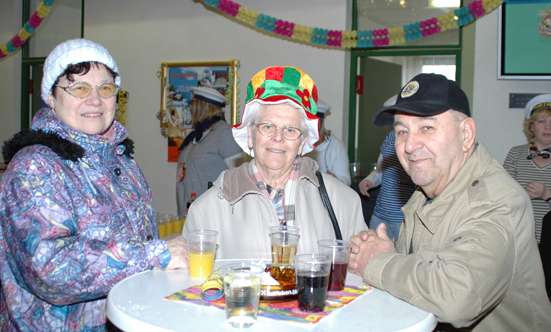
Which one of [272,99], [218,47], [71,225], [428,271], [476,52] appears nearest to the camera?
[428,271]

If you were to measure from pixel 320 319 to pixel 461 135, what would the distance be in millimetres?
854

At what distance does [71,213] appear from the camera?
1.55m

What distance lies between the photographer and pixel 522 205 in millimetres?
1425

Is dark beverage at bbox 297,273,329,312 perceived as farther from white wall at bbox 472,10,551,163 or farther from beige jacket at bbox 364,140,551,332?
white wall at bbox 472,10,551,163

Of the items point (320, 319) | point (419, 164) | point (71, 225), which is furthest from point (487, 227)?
point (71, 225)

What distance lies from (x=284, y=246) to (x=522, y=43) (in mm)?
4542

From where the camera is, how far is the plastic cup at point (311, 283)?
127cm

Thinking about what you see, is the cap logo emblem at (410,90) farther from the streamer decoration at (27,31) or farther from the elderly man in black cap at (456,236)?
the streamer decoration at (27,31)

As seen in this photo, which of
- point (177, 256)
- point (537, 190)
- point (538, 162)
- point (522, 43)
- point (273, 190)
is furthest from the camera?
point (522, 43)

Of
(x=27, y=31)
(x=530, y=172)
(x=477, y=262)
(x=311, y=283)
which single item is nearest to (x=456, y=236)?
(x=477, y=262)

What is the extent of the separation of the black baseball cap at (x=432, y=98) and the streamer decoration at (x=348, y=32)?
3.54 meters

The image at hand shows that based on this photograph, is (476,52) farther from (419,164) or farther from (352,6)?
(419,164)

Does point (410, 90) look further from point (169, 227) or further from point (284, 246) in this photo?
point (169, 227)

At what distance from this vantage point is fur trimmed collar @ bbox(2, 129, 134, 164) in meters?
1.63
